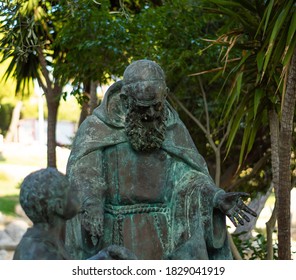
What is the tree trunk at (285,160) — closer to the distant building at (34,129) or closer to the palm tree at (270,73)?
the palm tree at (270,73)

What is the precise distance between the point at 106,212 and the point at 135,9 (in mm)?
8624

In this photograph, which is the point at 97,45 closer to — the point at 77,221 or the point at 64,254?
the point at 77,221

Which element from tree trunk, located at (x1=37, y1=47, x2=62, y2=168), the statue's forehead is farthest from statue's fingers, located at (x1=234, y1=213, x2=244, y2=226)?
tree trunk, located at (x1=37, y1=47, x2=62, y2=168)

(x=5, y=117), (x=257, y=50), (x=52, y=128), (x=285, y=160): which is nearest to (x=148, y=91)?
(x=285, y=160)

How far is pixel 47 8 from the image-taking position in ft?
47.4

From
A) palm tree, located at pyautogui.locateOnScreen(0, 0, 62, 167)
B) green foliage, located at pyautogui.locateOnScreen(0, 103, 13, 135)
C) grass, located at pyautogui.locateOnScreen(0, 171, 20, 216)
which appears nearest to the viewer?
palm tree, located at pyautogui.locateOnScreen(0, 0, 62, 167)

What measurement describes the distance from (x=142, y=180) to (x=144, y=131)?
1.10ft

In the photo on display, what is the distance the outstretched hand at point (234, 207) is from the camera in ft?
21.2

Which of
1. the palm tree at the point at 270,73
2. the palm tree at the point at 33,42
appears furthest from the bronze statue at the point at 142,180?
the palm tree at the point at 33,42

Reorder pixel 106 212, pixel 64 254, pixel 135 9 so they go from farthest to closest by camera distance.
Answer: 1. pixel 135 9
2. pixel 106 212
3. pixel 64 254

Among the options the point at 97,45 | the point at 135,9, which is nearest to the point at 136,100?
the point at 97,45

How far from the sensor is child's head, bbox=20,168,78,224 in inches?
206

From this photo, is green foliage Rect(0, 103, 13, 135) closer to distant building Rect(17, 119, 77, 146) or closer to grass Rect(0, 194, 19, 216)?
distant building Rect(17, 119, 77, 146)

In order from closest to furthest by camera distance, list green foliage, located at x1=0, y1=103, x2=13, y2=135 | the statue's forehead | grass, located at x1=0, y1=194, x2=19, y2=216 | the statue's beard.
Answer: the statue's forehead < the statue's beard < grass, located at x1=0, y1=194, x2=19, y2=216 < green foliage, located at x1=0, y1=103, x2=13, y2=135
